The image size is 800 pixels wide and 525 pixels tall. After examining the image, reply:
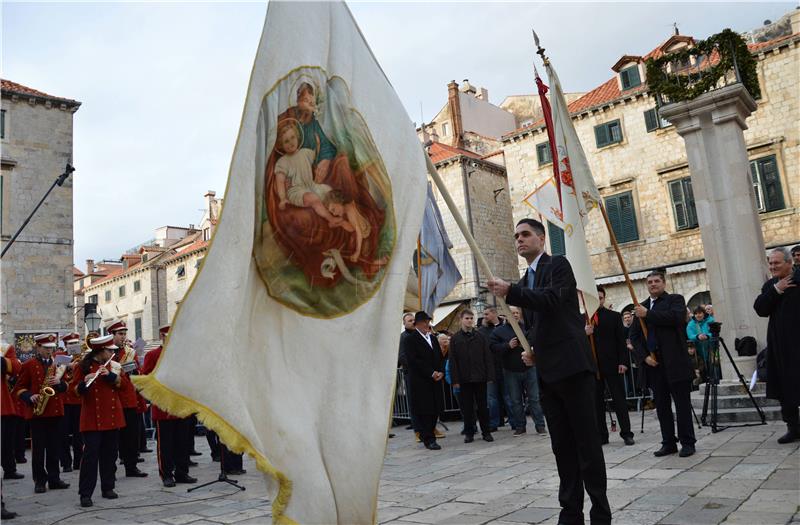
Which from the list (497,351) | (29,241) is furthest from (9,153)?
(497,351)

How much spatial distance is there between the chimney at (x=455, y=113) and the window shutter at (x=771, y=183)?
53.6ft

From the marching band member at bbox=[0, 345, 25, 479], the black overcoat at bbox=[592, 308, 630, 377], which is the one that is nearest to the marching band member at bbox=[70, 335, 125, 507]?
the marching band member at bbox=[0, 345, 25, 479]

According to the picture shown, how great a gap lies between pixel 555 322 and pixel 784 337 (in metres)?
3.84

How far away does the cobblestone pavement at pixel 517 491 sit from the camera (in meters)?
4.75

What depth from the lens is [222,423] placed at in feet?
9.65

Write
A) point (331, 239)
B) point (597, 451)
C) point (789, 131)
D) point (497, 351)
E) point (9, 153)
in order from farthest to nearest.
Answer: point (9, 153)
point (789, 131)
point (497, 351)
point (597, 451)
point (331, 239)

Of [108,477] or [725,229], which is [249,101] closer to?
[108,477]

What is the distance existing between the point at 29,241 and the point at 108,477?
20789 millimetres

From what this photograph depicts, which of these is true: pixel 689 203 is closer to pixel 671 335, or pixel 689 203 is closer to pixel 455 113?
pixel 455 113

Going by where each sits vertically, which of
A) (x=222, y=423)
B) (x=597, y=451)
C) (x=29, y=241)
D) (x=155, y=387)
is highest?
(x=29, y=241)

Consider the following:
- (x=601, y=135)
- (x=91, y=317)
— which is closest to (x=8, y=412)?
(x=91, y=317)

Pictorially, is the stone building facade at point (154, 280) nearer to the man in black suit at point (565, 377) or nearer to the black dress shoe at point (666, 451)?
the black dress shoe at point (666, 451)

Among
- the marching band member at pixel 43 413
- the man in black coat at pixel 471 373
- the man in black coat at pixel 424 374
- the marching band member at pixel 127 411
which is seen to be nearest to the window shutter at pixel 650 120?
the man in black coat at pixel 471 373

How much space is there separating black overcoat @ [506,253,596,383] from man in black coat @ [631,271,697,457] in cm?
269
